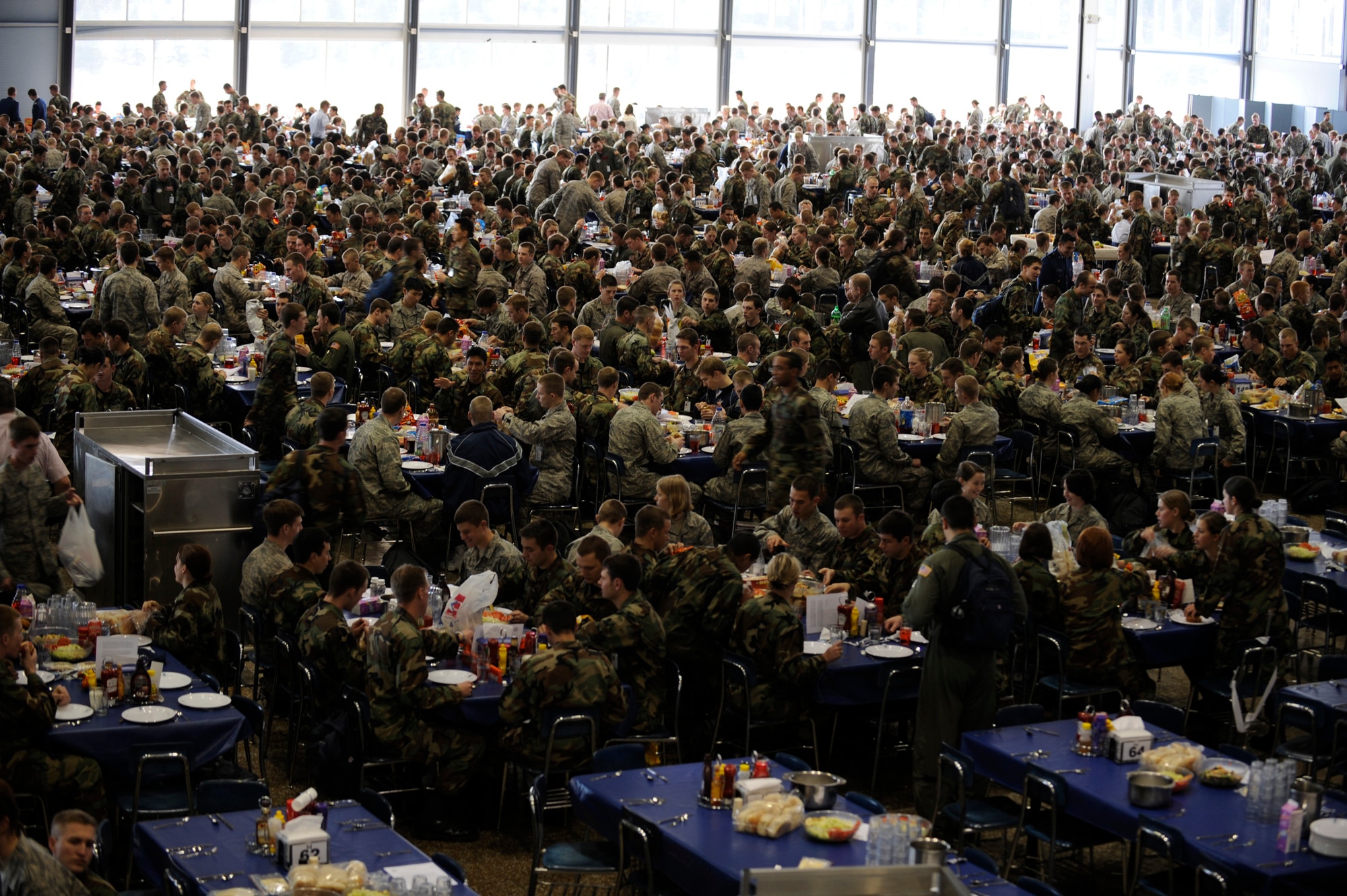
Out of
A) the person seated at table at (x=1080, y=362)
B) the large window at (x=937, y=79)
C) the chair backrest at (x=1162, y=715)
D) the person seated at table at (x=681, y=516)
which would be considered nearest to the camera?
the chair backrest at (x=1162, y=715)

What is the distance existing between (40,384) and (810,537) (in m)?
6.78

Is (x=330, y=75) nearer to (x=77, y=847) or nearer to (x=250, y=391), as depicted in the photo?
(x=250, y=391)

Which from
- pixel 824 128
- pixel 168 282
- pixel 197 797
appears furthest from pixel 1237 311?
pixel 824 128

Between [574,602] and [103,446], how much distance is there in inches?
154

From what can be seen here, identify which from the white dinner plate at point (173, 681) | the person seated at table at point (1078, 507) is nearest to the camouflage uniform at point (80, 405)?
the white dinner plate at point (173, 681)

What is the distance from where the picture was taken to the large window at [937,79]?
46.8 metres

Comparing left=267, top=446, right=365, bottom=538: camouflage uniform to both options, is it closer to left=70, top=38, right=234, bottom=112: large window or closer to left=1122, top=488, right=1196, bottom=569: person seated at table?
left=1122, top=488, right=1196, bottom=569: person seated at table

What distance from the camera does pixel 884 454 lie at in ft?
41.9

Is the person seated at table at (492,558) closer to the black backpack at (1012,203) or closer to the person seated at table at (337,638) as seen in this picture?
the person seated at table at (337,638)

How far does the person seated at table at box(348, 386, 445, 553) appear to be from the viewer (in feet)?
37.6

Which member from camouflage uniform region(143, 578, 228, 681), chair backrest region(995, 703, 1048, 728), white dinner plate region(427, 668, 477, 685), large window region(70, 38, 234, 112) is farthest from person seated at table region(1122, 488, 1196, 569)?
large window region(70, 38, 234, 112)

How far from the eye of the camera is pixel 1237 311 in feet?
60.7

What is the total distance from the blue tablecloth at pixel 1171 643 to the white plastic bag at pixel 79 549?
6156 millimetres

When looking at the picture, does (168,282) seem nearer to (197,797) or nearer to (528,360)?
(528,360)
